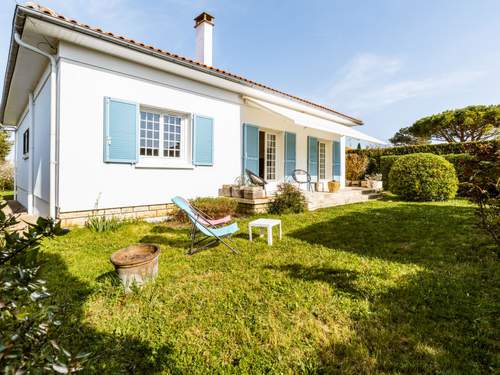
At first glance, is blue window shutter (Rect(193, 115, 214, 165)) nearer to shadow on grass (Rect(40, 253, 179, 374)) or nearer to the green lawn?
the green lawn

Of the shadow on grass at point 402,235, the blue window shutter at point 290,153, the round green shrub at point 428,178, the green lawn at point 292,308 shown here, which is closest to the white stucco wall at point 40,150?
the green lawn at point 292,308

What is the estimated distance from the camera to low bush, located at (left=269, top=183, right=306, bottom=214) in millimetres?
10984

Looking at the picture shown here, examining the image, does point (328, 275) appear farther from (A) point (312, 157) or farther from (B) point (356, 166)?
(B) point (356, 166)

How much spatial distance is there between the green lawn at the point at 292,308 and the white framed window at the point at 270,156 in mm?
8639

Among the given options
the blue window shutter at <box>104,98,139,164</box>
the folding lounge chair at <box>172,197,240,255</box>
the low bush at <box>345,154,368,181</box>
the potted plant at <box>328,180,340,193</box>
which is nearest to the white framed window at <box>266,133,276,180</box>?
the potted plant at <box>328,180,340,193</box>

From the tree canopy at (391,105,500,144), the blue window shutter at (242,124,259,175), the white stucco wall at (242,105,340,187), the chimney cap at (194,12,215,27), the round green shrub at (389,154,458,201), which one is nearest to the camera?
the blue window shutter at (242,124,259,175)

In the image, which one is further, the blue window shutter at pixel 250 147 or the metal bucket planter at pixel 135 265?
the blue window shutter at pixel 250 147

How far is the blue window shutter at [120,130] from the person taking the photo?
8.45 metres

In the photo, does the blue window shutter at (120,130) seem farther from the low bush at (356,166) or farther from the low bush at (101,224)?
the low bush at (356,166)

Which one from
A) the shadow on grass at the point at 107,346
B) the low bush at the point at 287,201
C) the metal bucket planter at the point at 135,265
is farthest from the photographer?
the low bush at the point at 287,201

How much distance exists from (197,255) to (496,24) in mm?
11450

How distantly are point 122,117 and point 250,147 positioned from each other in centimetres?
611

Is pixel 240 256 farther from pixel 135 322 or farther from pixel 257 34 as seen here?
pixel 257 34

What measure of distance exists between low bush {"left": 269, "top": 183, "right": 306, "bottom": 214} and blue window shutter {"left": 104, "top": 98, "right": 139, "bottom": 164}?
575 centimetres
